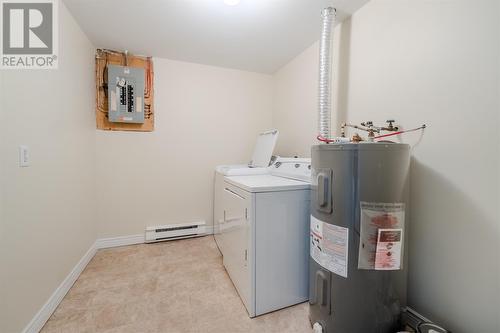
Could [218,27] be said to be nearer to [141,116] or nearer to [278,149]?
[141,116]

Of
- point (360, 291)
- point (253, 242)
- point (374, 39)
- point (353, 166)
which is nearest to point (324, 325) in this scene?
point (360, 291)

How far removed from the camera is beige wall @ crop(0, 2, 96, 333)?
1.06m

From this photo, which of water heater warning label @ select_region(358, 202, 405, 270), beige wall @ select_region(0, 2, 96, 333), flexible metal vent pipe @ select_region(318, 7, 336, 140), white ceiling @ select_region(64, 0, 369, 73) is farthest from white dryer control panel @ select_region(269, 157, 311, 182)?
beige wall @ select_region(0, 2, 96, 333)

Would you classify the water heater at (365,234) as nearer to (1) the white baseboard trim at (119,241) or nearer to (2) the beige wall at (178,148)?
(2) the beige wall at (178,148)

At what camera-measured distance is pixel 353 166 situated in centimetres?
103

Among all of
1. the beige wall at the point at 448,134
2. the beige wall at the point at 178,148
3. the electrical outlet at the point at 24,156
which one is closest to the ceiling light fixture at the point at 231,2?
the beige wall at the point at 448,134

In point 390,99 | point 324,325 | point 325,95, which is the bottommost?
point 324,325

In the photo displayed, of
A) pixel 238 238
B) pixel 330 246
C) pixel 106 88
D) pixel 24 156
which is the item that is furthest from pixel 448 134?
pixel 106 88

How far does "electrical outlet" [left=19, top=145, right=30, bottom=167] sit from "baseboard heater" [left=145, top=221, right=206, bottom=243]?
1.52 meters

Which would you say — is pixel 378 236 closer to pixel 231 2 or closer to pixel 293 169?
pixel 293 169

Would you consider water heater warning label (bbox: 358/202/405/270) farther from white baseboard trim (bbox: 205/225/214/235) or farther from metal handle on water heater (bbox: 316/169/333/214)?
white baseboard trim (bbox: 205/225/214/235)

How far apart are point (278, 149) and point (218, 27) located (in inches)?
63.7

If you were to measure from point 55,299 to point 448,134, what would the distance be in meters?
2.68

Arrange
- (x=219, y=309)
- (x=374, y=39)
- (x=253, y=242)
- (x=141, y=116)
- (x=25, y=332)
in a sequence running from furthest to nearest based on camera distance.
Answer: (x=141, y=116)
(x=374, y=39)
(x=219, y=309)
(x=253, y=242)
(x=25, y=332)
